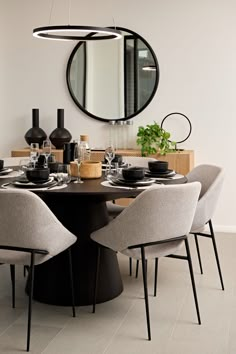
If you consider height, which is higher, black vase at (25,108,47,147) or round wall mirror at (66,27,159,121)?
round wall mirror at (66,27,159,121)

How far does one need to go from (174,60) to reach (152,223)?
2.86 meters

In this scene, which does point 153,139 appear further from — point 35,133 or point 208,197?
point 208,197

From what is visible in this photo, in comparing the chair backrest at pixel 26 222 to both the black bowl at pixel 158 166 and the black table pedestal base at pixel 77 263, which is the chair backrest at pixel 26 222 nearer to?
the black table pedestal base at pixel 77 263

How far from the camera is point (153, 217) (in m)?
2.91

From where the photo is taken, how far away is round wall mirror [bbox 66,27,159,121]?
5500 mm

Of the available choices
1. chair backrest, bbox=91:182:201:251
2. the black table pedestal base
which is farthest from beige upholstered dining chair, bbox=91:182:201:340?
the black table pedestal base

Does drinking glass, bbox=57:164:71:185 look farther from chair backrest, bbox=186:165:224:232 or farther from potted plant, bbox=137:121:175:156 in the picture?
potted plant, bbox=137:121:175:156

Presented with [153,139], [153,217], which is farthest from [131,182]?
[153,139]

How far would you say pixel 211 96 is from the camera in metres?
5.38

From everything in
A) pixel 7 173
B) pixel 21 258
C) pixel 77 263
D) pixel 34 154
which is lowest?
pixel 77 263

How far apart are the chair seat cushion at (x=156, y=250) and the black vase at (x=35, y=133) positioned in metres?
2.77

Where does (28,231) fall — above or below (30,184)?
below

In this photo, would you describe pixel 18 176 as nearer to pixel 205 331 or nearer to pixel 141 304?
pixel 141 304

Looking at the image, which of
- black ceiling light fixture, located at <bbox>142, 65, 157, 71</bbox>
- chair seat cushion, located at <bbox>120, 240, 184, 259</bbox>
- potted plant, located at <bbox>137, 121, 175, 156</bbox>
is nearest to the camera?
chair seat cushion, located at <bbox>120, 240, 184, 259</bbox>
